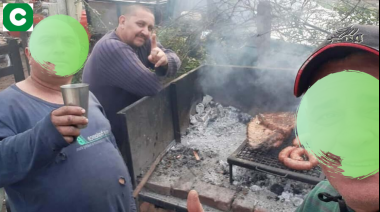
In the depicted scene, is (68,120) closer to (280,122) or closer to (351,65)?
(351,65)

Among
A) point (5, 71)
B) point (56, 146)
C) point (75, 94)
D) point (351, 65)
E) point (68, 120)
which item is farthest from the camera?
point (5, 71)

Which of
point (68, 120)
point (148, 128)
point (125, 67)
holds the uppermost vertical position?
point (68, 120)

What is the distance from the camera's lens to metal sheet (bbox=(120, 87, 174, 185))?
3.16 m

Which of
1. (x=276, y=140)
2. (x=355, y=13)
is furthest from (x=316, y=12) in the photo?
(x=276, y=140)

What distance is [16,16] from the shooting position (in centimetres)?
250

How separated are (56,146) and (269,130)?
99.3 inches

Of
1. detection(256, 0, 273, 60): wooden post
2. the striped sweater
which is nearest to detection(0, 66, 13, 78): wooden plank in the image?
the striped sweater

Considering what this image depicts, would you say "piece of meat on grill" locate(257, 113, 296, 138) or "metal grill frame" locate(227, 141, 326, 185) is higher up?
"piece of meat on grill" locate(257, 113, 296, 138)

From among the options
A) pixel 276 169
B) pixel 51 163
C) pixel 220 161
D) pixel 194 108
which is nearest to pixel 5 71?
pixel 194 108

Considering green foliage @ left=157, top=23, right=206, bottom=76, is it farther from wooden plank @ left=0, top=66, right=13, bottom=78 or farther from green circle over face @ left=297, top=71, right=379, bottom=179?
green circle over face @ left=297, top=71, right=379, bottom=179

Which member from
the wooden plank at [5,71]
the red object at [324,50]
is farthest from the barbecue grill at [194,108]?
the wooden plank at [5,71]

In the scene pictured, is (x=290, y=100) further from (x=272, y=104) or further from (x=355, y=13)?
(x=355, y=13)

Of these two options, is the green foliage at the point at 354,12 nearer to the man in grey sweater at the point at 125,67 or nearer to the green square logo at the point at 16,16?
the man in grey sweater at the point at 125,67

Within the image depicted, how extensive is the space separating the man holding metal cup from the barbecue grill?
0.98 m
